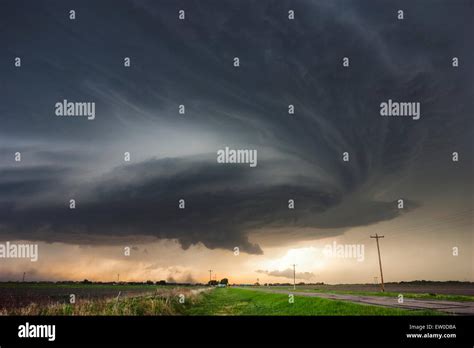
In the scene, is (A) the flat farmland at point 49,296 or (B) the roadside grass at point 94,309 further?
(A) the flat farmland at point 49,296

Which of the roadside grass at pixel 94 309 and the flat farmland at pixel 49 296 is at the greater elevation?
the roadside grass at pixel 94 309

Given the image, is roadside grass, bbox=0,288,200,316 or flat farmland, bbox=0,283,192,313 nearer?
roadside grass, bbox=0,288,200,316

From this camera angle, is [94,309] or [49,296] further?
[49,296]

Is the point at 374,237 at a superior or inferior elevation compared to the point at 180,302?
superior

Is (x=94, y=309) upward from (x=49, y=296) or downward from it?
upward

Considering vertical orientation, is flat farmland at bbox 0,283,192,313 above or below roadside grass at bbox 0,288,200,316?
below
